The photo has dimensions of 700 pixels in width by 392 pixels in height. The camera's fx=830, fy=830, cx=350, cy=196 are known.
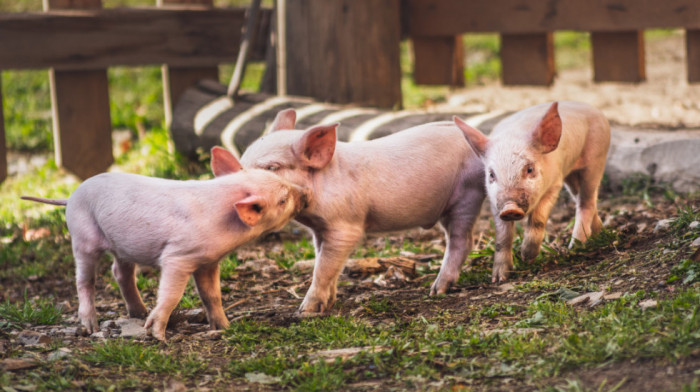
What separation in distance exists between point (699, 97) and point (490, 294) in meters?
4.55

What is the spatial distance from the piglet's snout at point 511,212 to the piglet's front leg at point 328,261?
0.69m

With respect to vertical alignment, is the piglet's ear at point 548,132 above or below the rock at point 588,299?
above

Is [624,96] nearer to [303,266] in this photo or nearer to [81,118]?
[303,266]

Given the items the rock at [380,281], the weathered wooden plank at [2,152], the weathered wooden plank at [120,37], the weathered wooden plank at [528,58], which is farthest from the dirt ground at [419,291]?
the weathered wooden plank at [120,37]

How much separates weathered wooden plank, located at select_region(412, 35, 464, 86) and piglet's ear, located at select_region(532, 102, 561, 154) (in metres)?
4.01

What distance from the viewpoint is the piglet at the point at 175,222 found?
138 inches

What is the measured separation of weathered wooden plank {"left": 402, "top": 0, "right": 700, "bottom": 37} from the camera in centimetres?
625

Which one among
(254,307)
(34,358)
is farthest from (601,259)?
(34,358)

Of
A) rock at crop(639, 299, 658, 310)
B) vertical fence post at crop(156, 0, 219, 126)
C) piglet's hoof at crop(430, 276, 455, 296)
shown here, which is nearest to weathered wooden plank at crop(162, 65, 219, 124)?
vertical fence post at crop(156, 0, 219, 126)

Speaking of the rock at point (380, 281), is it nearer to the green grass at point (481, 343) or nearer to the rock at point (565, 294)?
the green grass at point (481, 343)

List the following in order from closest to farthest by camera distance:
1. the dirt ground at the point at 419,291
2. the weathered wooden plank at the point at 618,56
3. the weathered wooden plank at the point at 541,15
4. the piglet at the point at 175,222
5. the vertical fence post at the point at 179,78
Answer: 1. the dirt ground at the point at 419,291
2. the piglet at the point at 175,222
3. the weathered wooden plank at the point at 541,15
4. the weathered wooden plank at the point at 618,56
5. the vertical fence post at the point at 179,78

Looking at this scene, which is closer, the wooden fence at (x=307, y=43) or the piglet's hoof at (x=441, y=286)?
the piglet's hoof at (x=441, y=286)

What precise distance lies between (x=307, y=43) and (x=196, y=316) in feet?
11.5

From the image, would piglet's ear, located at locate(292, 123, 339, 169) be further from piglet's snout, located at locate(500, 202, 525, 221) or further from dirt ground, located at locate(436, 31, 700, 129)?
dirt ground, located at locate(436, 31, 700, 129)
